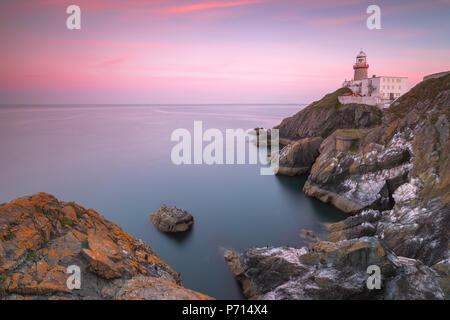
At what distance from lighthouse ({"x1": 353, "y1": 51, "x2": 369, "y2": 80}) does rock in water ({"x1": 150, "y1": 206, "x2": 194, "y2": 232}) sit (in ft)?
193

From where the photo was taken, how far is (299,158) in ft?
131

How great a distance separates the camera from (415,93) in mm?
31375

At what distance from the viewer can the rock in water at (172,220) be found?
23109mm

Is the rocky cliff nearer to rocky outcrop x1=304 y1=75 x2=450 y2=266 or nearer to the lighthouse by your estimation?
rocky outcrop x1=304 y1=75 x2=450 y2=266

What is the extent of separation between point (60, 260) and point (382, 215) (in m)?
23.0

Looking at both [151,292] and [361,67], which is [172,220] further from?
[361,67]

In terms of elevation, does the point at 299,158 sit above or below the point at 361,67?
below

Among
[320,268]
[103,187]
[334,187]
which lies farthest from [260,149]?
[320,268]

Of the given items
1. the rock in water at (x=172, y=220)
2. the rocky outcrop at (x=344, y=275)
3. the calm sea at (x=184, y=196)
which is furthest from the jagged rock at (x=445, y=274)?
the rock in water at (x=172, y=220)

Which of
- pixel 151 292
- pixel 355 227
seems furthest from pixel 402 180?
pixel 151 292

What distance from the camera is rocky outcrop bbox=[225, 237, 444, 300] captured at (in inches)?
440

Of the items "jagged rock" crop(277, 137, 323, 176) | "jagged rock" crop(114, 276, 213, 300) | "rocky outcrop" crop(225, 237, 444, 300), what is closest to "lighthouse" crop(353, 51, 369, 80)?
"jagged rock" crop(277, 137, 323, 176)

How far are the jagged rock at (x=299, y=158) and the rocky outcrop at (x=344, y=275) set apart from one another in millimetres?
25917
